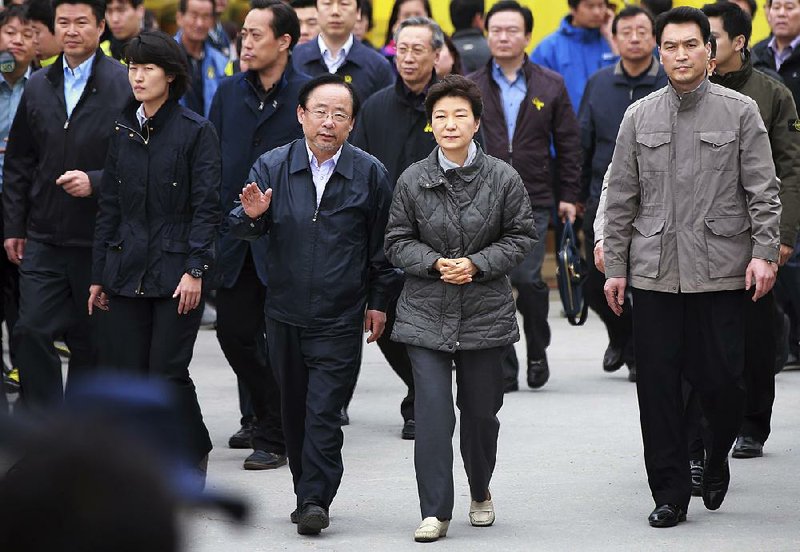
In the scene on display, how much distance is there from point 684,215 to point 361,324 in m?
1.39

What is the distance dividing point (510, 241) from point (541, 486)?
1.33 metres

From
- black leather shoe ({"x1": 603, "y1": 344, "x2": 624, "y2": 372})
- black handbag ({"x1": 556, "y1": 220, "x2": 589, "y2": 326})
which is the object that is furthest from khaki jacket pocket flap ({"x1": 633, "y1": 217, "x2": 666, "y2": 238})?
black leather shoe ({"x1": 603, "y1": 344, "x2": 624, "y2": 372})

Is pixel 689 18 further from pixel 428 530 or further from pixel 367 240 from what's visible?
pixel 428 530

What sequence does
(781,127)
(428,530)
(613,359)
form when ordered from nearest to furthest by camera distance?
(428,530)
(781,127)
(613,359)

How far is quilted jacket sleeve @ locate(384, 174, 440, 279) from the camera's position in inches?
233

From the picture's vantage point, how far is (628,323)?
9.55 m

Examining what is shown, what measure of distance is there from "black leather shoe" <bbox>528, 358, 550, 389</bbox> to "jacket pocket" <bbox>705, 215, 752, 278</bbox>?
11.6 feet

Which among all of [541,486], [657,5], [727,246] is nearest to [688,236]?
[727,246]

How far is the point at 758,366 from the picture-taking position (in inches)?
269

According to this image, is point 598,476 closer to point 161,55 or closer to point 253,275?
point 253,275

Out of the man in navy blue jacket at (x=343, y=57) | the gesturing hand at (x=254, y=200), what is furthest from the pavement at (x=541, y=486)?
the man in navy blue jacket at (x=343, y=57)

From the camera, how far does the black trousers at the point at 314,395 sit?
19.5 feet

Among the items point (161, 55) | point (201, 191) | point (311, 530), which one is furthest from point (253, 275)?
point (311, 530)

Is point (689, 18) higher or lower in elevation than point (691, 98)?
higher
